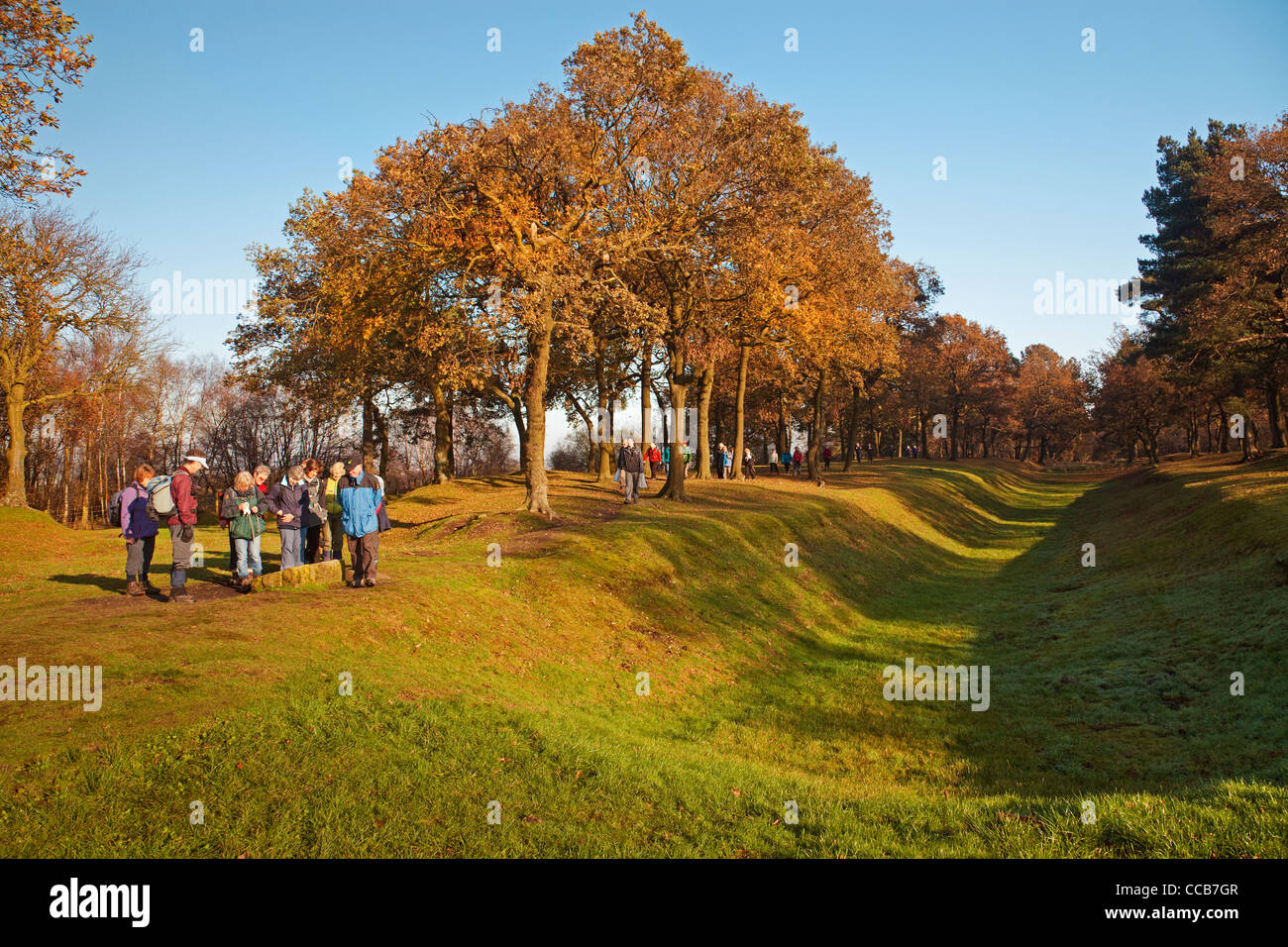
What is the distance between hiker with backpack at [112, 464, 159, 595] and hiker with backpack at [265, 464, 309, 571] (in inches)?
86.1

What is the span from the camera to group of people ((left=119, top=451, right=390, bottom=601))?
1315 cm

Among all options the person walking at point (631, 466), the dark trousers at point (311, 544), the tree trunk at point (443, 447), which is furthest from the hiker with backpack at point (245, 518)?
the tree trunk at point (443, 447)

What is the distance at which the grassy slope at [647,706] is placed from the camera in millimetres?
7254

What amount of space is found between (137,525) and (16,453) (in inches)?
1012

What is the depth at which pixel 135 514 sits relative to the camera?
1303cm

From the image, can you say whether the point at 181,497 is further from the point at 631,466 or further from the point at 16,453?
the point at 16,453

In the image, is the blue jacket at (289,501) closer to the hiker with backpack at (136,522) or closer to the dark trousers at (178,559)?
the dark trousers at (178,559)

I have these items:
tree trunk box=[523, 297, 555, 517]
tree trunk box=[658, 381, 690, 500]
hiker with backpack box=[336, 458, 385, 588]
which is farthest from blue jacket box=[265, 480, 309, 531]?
tree trunk box=[658, 381, 690, 500]

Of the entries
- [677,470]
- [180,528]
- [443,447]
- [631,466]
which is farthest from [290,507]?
[443,447]

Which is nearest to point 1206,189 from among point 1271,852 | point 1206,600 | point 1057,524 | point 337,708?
point 1057,524

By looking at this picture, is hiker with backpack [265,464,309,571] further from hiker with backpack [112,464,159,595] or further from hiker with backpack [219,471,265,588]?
hiker with backpack [112,464,159,595]

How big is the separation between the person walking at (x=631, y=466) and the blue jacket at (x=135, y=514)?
1660 centimetres

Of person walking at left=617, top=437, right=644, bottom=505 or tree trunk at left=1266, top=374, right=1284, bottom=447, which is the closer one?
person walking at left=617, top=437, right=644, bottom=505
